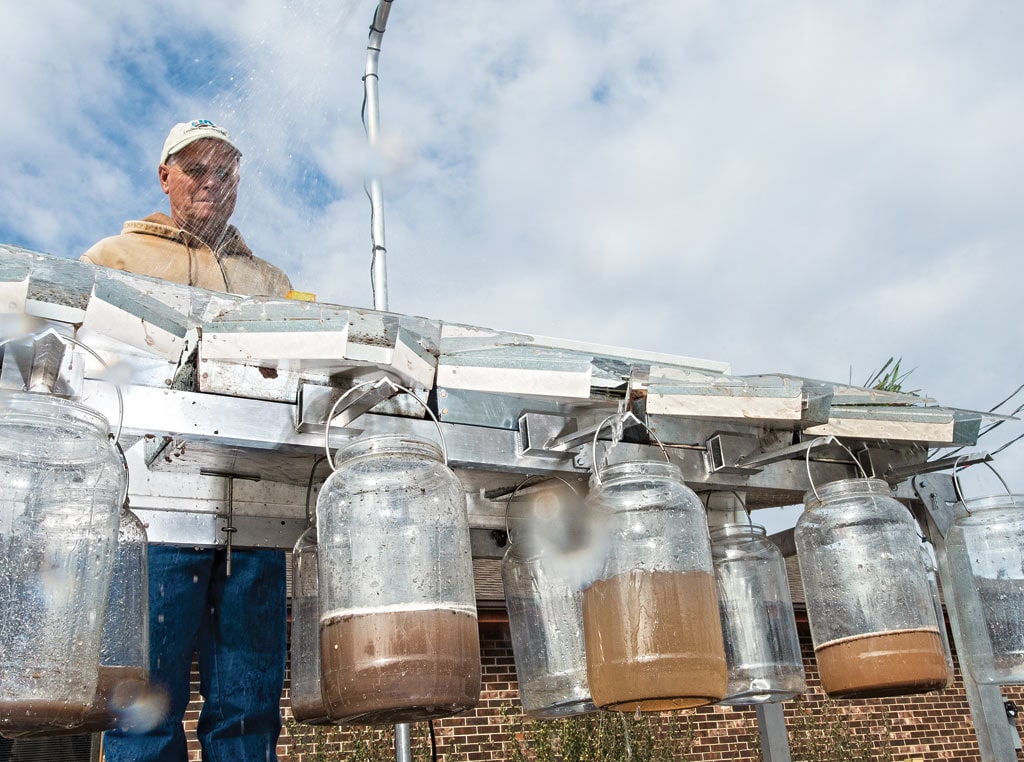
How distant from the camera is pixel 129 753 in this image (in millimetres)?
2348

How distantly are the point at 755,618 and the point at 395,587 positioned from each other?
4.48ft

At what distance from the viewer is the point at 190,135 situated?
3357 mm

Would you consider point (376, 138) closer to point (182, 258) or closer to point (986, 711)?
point (182, 258)

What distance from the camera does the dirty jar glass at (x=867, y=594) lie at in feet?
8.07

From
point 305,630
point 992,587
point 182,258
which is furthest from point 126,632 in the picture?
point 992,587

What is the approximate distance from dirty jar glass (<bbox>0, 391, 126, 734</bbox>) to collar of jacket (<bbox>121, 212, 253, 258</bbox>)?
1418 mm

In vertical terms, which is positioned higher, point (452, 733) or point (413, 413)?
point (413, 413)

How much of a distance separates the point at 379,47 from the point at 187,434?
2.52m

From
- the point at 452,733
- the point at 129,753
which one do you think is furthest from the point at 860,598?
the point at 452,733

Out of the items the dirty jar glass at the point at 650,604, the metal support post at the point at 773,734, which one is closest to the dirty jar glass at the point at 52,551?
the dirty jar glass at the point at 650,604

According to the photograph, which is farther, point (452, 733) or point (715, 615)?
point (452, 733)

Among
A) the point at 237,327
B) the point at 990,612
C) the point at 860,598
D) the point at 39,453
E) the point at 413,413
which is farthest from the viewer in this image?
the point at 990,612

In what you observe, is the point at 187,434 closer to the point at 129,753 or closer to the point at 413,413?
the point at 413,413

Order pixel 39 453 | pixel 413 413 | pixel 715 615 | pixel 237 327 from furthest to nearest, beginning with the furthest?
pixel 413 413 < pixel 715 615 < pixel 237 327 < pixel 39 453
